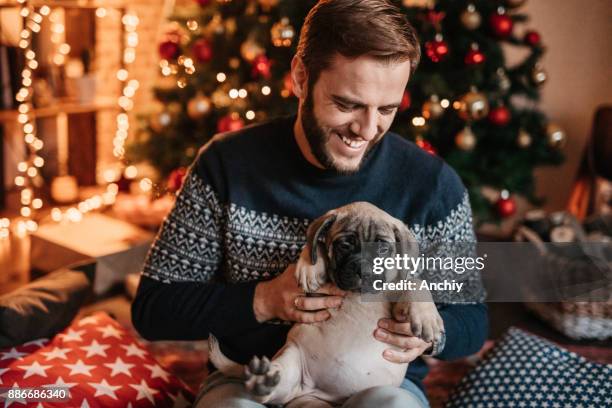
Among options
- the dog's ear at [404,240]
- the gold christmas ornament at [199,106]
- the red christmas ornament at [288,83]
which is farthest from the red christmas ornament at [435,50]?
the gold christmas ornament at [199,106]

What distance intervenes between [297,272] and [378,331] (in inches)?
7.2

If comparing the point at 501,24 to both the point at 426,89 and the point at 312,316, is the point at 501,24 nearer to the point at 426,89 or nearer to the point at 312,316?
the point at 426,89


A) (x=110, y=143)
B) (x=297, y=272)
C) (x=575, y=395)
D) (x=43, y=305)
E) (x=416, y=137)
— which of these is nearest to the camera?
(x=297, y=272)

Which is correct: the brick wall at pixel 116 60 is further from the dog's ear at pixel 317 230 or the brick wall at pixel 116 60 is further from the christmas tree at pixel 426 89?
the dog's ear at pixel 317 230

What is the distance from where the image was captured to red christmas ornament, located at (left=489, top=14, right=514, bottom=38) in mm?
2650

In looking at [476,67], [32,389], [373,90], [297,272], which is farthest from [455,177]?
[476,67]

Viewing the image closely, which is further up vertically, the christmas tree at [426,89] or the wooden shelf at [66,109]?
the christmas tree at [426,89]

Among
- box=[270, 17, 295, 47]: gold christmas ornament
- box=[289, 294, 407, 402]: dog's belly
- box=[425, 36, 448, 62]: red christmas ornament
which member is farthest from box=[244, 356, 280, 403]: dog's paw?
box=[270, 17, 295, 47]: gold christmas ornament

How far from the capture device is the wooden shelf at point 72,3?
3244 mm

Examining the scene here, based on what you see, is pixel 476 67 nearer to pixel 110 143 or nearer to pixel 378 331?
pixel 378 331

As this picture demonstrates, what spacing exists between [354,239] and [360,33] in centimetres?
37

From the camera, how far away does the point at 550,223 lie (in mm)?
2787

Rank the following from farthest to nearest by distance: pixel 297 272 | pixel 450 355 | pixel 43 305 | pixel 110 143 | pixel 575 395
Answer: pixel 110 143 < pixel 43 305 < pixel 575 395 < pixel 450 355 < pixel 297 272

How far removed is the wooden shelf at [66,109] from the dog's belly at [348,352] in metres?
2.80
